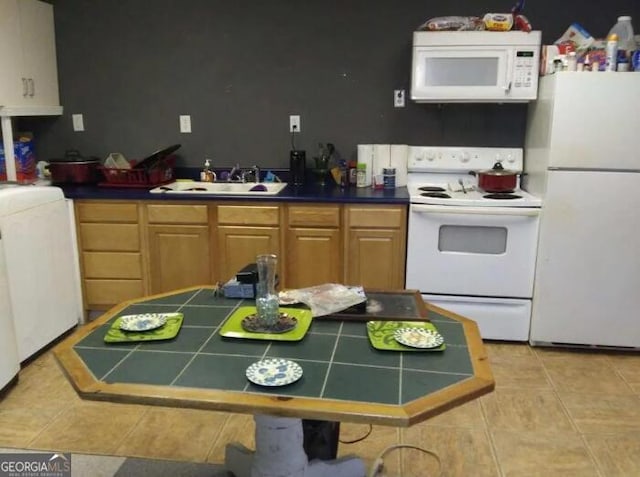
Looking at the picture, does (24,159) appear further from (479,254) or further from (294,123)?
(479,254)

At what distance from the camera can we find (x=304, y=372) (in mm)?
1379

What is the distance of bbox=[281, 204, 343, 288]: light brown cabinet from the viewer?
10.9 feet

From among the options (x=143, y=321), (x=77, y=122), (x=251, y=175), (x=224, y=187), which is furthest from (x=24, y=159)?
(x=143, y=321)

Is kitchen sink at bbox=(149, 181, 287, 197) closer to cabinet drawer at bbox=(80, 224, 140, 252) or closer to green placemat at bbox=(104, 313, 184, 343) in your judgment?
cabinet drawer at bbox=(80, 224, 140, 252)

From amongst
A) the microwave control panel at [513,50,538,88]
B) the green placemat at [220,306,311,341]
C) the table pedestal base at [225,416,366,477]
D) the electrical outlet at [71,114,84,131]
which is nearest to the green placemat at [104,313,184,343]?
the green placemat at [220,306,311,341]

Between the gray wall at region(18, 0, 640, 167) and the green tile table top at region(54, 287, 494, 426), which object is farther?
the gray wall at region(18, 0, 640, 167)

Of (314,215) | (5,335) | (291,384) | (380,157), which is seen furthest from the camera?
(380,157)

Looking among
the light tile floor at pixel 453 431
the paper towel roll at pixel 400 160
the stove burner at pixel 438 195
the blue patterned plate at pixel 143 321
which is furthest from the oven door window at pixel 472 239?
the blue patterned plate at pixel 143 321

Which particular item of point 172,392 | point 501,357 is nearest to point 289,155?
point 501,357

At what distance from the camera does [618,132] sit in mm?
2943

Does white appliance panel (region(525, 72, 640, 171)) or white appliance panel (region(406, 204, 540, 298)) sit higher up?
white appliance panel (region(525, 72, 640, 171))

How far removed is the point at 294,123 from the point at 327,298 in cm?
221

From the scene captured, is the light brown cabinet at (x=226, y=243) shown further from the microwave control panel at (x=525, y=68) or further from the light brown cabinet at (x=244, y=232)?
the microwave control panel at (x=525, y=68)

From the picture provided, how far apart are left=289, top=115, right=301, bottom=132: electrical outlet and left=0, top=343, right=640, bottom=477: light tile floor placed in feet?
6.50
